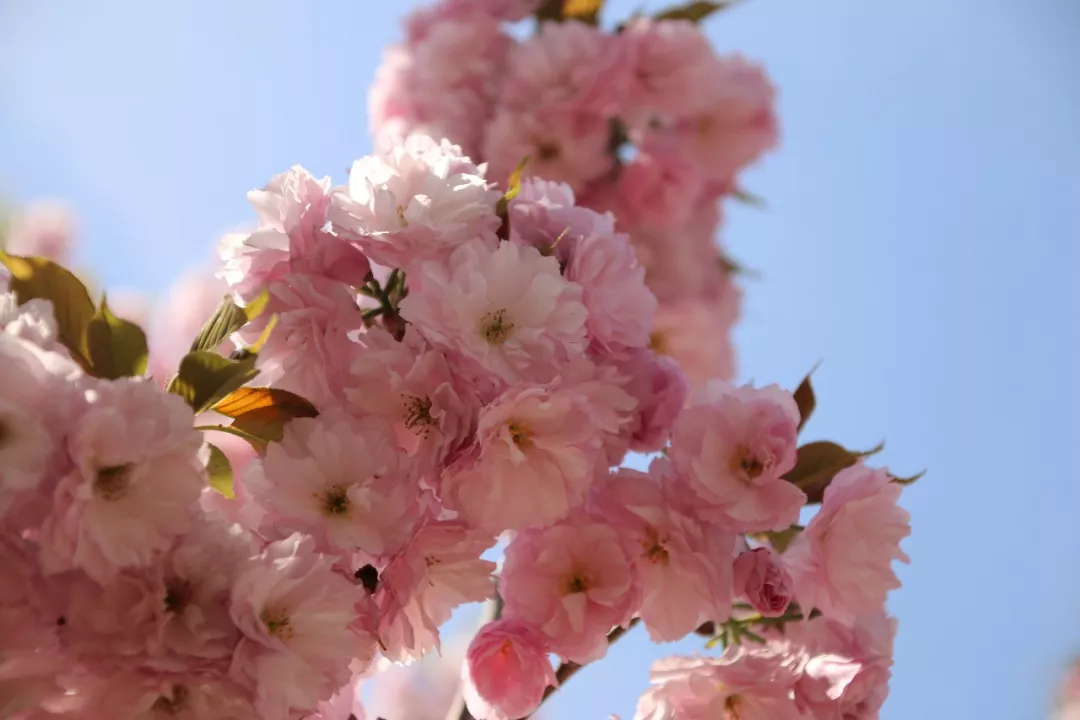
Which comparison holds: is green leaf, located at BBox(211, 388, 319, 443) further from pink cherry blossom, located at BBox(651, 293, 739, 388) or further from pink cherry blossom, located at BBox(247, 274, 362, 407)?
pink cherry blossom, located at BBox(651, 293, 739, 388)

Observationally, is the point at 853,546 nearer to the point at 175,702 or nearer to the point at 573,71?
the point at 175,702

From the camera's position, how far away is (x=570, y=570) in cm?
56

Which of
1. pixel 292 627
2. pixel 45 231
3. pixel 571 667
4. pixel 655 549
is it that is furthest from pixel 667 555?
pixel 45 231

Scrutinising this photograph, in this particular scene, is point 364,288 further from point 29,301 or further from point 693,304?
point 693,304

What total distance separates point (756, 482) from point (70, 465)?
36 centimetres

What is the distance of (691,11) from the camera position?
1.43 meters

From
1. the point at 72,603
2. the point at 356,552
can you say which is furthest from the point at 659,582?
the point at 72,603

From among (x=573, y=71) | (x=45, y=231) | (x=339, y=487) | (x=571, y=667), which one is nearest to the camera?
(x=339, y=487)

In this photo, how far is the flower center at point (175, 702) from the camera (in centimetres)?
A: 45

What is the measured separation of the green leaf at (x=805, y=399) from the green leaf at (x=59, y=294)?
445mm

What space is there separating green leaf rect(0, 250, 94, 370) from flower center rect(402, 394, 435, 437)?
17cm

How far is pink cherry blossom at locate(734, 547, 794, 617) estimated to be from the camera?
56 centimetres

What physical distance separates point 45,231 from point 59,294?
2153 mm

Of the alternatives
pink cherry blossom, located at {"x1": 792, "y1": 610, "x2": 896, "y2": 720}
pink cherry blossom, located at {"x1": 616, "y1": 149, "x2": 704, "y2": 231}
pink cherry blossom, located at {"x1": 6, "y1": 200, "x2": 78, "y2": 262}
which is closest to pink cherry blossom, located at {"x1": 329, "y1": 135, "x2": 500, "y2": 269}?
pink cherry blossom, located at {"x1": 792, "y1": 610, "x2": 896, "y2": 720}
